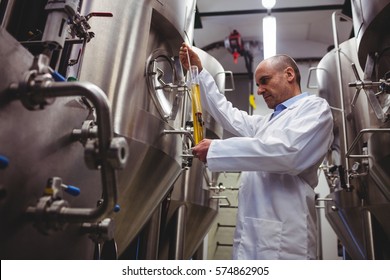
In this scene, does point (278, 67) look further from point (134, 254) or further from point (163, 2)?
point (134, 254)

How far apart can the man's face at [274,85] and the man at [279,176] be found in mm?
151

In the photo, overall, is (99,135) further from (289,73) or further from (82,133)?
(289,73)

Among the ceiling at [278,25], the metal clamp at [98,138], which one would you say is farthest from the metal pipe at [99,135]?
the ceiling at [278,25]

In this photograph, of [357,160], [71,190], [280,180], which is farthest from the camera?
[357,160]

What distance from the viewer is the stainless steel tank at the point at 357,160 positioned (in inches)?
64.0

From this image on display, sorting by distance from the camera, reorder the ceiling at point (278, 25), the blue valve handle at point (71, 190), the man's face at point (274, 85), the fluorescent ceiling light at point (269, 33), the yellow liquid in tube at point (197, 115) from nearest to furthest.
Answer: the blue valve handle at point (71, 190) < the yellow liquid in tube at point (197, 115) < the man's face at point (274, 85) < the fluorescent ceiling light at point (269, 33) < the ceiling at point (278, 25)

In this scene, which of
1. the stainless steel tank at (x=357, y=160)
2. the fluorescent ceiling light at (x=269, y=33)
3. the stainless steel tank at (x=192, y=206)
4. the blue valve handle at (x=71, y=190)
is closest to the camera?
the blue valve handle at (x=71, y=190)

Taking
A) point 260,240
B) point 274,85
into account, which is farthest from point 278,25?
point 260,240

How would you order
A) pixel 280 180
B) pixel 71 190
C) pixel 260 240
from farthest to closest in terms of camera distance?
pixel 280 180, pixel 260 240, pixel 71 190

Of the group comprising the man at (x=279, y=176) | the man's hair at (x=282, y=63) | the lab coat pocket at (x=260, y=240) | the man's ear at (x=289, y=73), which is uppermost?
the man's hair at (x=282, y=63)

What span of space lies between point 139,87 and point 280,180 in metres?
0.73

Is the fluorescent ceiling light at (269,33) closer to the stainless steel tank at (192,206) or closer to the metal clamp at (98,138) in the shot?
the stainless steel tank at (192,206)

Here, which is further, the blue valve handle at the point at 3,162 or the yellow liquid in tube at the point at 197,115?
the yellow liquid in tube at the point at 197,115

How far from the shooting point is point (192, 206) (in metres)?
2.69
